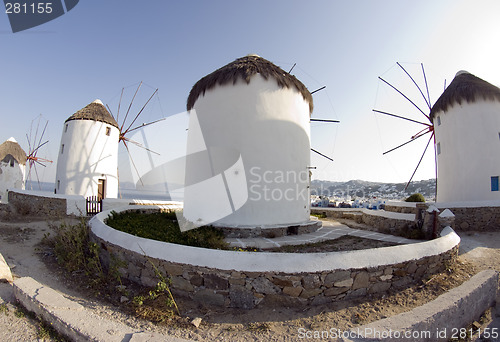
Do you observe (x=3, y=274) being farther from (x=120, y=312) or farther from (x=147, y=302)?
(x=147, y=302)

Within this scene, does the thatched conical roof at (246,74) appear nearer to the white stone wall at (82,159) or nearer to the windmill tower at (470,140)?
A: the windmill tower at (470,140)

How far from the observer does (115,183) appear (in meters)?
15.9

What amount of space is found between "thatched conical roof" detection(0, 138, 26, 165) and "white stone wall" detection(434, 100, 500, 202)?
103 feet

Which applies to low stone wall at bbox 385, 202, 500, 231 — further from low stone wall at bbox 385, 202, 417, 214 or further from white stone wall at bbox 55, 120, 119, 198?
white stone wall at bbox 55, 120, 119, 198

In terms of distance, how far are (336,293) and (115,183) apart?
16.3 m

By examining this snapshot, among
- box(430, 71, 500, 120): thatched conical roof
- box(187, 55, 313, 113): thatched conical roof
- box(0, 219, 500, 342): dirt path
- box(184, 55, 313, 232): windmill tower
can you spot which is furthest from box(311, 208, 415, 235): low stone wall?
box(430, 71, 500, 120): thatched conical roof

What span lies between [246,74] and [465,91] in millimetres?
10980

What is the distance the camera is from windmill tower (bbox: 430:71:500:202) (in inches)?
412

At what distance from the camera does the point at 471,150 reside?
426 inches

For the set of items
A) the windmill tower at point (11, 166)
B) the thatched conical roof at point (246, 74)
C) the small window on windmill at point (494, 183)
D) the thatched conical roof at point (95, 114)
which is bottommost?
the small window on windmill at point (494, 183)

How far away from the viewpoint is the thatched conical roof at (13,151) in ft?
66.3

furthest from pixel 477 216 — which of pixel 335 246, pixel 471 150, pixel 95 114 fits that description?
pixel 95 114

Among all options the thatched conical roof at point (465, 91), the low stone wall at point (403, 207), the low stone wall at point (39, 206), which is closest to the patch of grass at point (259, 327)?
the low stone wall at point (39, 206)

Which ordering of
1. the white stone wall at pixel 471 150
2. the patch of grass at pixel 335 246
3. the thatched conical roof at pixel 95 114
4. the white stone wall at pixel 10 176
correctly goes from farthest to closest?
the white stone wall at pixel 10 176 < the thatched conical roof at pixel 95 114 < the white stone wall at pixel 471 150 < the patch of grass at pixel 335 246
